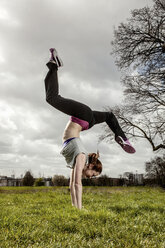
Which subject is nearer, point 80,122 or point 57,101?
point 57,101

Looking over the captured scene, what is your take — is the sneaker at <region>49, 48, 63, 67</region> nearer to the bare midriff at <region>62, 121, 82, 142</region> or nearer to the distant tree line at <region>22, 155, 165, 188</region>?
the bare midriff at <region>62, 121, 82, 142</region>

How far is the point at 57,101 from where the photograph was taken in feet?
11.8

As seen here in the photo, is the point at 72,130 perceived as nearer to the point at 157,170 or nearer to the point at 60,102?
the point at 60,102

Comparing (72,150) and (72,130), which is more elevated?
(72,130)

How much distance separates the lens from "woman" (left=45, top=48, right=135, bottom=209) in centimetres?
368

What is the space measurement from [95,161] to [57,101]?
144 centimetres

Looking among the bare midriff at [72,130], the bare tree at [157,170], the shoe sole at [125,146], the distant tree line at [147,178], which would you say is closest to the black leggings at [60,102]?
the bare midriff at [72,130]

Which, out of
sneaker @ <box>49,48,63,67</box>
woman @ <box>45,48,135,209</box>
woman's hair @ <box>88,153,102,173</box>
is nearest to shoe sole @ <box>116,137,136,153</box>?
woman @ <box>45,48,135,209</box>

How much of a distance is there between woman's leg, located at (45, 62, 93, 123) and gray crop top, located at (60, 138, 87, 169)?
0.48 meters

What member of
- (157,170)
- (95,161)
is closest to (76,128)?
(95,161)

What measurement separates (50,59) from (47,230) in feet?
8.47

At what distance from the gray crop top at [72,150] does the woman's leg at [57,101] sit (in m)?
0.48

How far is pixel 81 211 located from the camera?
4105 mm

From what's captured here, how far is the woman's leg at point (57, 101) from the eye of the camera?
3629mm
